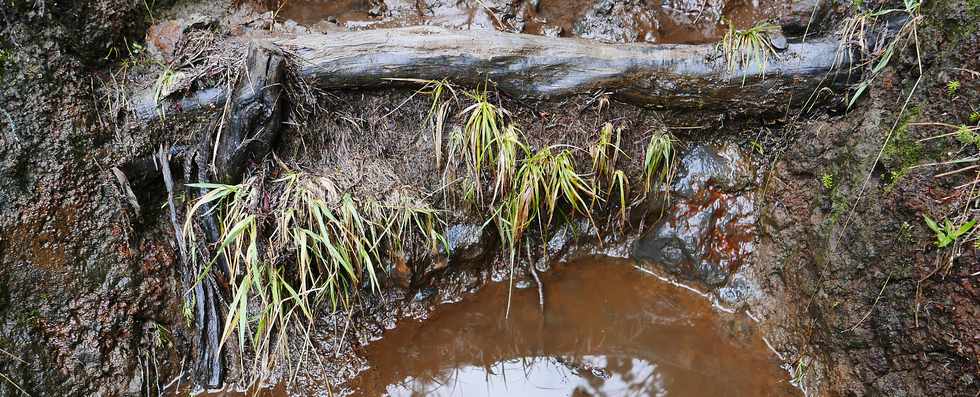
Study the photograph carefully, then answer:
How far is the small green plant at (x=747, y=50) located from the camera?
3.06 m

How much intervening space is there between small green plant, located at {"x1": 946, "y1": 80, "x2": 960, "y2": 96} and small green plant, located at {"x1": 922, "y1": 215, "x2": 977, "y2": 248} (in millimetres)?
544

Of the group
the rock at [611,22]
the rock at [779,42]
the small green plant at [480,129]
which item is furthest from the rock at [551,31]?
the rock at [779,42]

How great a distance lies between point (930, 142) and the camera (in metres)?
2.48

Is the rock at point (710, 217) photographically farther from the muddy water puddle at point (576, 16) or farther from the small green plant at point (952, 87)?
the small green plant at point (952, 87)

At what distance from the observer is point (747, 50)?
3.06m

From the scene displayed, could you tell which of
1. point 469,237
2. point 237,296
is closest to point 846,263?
point 469,237

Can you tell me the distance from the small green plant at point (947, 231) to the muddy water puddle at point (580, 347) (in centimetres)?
104

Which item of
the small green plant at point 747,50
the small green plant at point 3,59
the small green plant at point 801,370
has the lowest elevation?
the small green plant at point 801,370

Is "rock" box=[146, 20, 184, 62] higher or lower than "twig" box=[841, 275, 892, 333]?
higher

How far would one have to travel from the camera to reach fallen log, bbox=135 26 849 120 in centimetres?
296

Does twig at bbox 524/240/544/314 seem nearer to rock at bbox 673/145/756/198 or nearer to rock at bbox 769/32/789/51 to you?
rock at bbox 673/145/756/198

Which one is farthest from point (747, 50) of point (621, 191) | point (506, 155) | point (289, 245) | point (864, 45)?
point (289, 245)

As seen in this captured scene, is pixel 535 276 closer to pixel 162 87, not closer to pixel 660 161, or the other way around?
pixel 660 161

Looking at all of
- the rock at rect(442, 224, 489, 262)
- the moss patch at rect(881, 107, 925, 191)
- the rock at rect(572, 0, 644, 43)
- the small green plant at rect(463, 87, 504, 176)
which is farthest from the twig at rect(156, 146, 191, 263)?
the moss patch at rect(881, 107, 925, 191)
